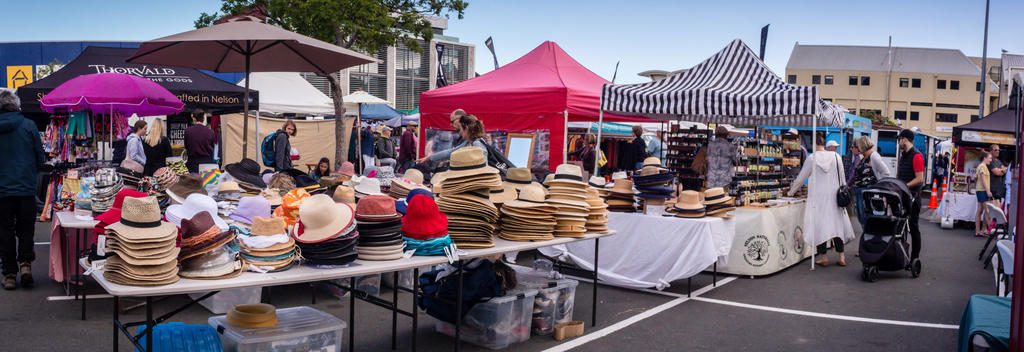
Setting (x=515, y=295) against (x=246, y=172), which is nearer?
(x=515, y=295)

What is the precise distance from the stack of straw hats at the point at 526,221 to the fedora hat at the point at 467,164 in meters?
0.30

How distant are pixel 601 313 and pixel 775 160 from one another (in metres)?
5.15

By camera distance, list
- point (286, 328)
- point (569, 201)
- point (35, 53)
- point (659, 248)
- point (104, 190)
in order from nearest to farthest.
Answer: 1. point (286, 328)
2. point (569, 201)
3. point (104, 190)
4. point (659, 248)
5. point (35, 53)

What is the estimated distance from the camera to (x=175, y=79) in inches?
435

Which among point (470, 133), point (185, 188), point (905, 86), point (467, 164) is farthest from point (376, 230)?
point (905, 86)

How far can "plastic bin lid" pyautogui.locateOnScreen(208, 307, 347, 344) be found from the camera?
11.9ft

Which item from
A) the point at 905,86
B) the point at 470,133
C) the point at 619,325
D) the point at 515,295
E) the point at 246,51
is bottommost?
the point at 619,325

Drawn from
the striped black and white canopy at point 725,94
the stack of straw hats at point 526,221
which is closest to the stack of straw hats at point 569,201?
the stack of straw hats at point 526,221

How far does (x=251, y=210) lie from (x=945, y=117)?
278ft

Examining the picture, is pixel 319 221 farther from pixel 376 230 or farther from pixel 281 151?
pixel 281 151

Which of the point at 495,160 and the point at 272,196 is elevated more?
the point at 495,160

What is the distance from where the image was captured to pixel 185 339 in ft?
11.3

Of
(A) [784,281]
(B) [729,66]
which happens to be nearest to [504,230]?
(A) [784,281]

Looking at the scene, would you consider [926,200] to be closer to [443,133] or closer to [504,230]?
[443,133]
